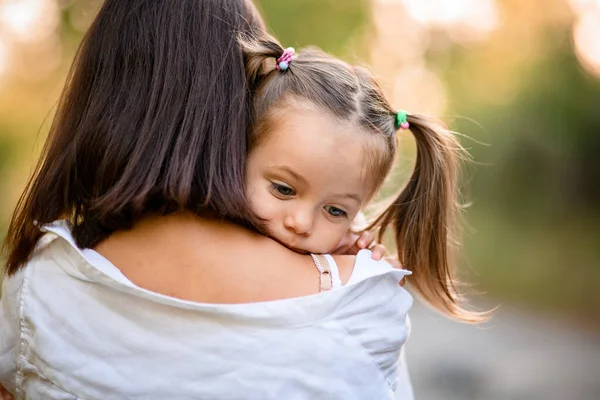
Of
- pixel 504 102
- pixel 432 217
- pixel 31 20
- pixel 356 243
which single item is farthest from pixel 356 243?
pixel 504 102

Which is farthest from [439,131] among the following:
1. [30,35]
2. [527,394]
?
[30,35]

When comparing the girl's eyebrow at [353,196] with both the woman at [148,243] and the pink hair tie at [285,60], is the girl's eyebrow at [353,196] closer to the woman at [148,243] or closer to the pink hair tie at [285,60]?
the woman at [148,243]

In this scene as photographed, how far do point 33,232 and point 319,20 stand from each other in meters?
7.50

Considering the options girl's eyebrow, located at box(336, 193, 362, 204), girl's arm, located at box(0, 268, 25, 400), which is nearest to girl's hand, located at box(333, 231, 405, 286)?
girl's eyebrow, located at box(336, 193, 362, 204)

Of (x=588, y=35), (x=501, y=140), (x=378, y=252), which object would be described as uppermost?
(x=588, y=35)

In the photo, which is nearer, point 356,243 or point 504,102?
point 356,243

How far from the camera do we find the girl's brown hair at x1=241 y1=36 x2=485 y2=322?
5.28 feet

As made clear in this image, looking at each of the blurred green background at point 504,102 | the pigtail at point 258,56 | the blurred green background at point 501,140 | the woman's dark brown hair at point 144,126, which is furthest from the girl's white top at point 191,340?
the blurred green background at point 504,102

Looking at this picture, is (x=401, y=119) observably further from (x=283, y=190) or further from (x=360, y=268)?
(x=360, y=268)

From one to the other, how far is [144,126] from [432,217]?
792 mm

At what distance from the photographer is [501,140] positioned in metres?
10.0

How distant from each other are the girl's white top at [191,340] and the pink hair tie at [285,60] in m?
0.50

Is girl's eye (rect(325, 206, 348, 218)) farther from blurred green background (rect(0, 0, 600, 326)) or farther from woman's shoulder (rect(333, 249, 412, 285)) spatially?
blurred green background (rect(0, 0, 600, 326))

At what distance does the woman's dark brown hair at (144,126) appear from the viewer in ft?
4.56
